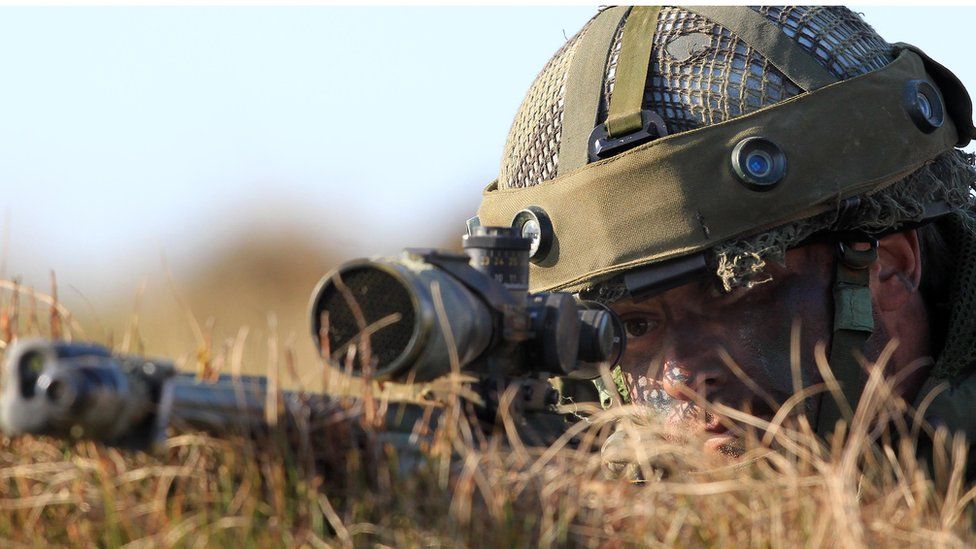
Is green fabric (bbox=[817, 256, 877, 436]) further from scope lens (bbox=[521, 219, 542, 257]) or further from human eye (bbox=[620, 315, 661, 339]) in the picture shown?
scope lens (bbox=[521, 219, 542, 257])

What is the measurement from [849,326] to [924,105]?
0.71 m

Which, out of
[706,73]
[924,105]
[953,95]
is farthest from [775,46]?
[953,95]

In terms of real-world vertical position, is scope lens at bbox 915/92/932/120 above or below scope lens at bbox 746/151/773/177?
above

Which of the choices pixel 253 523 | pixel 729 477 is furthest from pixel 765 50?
pixel 253 523

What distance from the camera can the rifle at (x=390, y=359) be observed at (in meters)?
1.69

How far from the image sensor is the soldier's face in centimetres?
359

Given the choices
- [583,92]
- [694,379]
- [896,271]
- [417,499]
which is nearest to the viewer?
[417,499]

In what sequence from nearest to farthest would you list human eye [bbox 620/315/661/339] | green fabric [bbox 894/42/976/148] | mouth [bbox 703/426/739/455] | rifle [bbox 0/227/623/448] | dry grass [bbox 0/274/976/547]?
rifle [bbox 0/227/623/448], dry grass [bbox 0/274/976/547], mouth [bbox 703/426/739/455], human eye [bbox 620/315/661/339], green fabric [bbox 894/42/976/148]

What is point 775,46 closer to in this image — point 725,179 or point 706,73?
point 706,73

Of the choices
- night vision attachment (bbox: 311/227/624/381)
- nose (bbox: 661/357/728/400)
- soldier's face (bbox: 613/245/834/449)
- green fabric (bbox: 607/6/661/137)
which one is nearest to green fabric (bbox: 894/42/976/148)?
soldier's face (bbox: 613/245/834/449)

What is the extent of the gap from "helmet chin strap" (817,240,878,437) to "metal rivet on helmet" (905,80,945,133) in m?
0.38

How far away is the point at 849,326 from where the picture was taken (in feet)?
11.8

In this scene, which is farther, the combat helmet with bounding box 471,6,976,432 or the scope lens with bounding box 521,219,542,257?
the scope lens with bounding box 521,219,542,257

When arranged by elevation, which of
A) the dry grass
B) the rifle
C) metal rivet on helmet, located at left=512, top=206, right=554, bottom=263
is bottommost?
the dry grass
